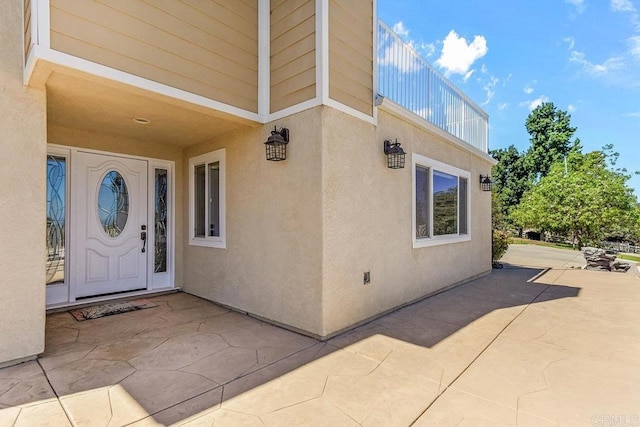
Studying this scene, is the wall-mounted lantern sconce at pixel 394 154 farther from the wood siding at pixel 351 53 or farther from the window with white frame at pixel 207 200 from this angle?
the window with white frame at pixel 207 200

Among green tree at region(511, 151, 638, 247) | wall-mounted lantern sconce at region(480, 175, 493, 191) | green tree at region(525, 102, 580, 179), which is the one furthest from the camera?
green tree at region(525, 102, 580, 179)

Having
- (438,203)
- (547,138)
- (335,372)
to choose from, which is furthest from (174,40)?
(547,138)

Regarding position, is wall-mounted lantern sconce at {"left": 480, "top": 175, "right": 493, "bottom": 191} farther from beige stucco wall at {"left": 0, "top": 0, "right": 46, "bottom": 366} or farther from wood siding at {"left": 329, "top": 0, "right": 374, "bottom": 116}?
beige stucco wall at {"left": 0, "top": 0, "right": 46, "bottom": 366}

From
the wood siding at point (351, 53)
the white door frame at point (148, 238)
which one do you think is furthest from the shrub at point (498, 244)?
the white door frame at point (148, 238)

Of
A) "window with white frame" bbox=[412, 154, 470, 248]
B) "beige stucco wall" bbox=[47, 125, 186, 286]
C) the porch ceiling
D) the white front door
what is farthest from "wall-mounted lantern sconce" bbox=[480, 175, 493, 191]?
the white front door

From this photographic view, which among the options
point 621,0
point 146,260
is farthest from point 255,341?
point 621,0

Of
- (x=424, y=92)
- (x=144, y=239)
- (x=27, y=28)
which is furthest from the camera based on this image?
(x=424, y=92)

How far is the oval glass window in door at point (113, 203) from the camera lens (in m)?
5.00

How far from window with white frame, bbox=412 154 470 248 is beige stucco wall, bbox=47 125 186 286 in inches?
164

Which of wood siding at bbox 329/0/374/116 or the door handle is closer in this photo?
wood siding at bbox 329/0/374/116

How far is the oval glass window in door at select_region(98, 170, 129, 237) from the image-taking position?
5.00 meters

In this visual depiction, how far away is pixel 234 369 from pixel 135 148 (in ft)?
13.6

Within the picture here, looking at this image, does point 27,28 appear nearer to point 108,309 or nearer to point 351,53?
point 351,53

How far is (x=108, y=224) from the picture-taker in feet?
16.5
